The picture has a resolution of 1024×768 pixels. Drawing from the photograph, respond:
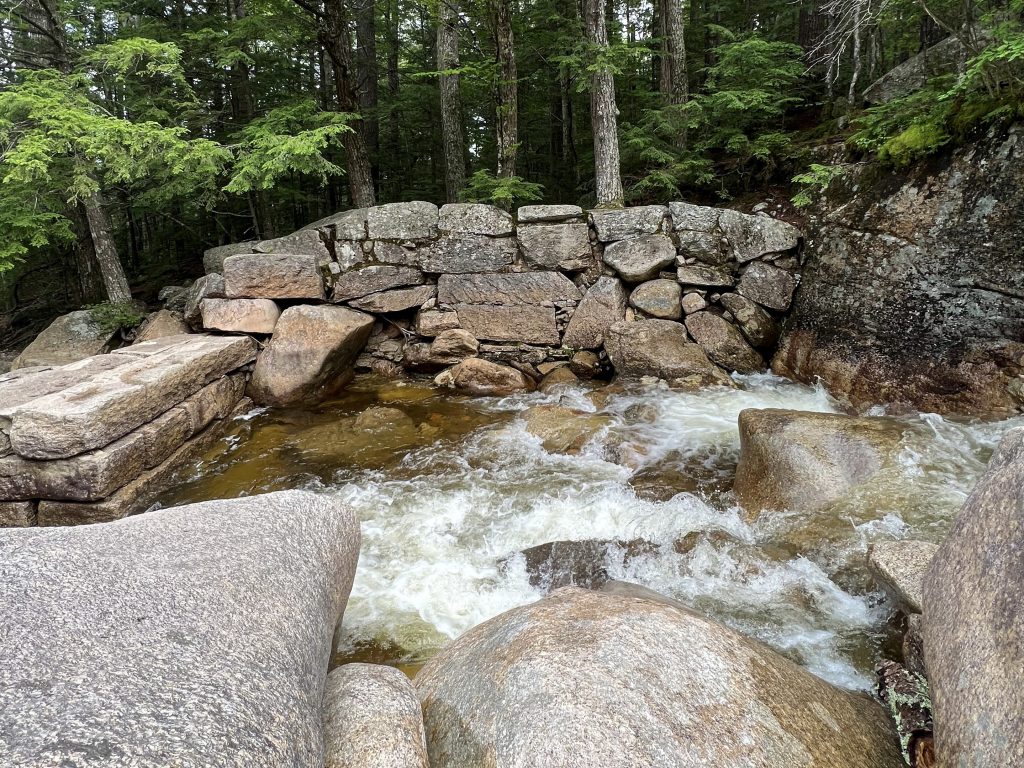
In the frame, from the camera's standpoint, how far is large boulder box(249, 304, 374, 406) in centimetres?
789

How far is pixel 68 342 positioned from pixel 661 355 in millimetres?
10138

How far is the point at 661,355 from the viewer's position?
26.7ft

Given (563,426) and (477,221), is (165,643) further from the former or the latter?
(477,221)

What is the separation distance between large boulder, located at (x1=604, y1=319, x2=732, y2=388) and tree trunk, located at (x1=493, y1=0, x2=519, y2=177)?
400cm

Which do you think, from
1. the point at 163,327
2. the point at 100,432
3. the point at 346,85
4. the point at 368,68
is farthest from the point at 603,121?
the point at 368,68

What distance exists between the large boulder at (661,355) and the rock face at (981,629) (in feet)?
18.1

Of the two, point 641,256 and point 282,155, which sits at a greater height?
point 282,155

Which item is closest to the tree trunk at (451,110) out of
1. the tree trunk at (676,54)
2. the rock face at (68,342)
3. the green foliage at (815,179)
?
the tree trunk at (676,54)

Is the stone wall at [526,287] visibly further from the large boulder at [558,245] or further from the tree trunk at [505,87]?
the tree trunk at [505,87]

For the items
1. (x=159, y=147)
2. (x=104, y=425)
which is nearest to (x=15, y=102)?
(x=159, y=147)

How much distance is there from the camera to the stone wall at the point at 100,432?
15.9 feet

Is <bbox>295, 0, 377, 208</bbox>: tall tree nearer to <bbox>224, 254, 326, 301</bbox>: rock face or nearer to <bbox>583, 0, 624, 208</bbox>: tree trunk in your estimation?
<bbox>224, 254, 326, 301</bbox>: rock face

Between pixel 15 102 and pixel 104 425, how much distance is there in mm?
4909

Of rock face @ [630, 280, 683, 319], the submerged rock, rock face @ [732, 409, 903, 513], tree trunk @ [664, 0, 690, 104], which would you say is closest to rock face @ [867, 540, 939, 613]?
rock face @ [732, 409, 903, 513]
